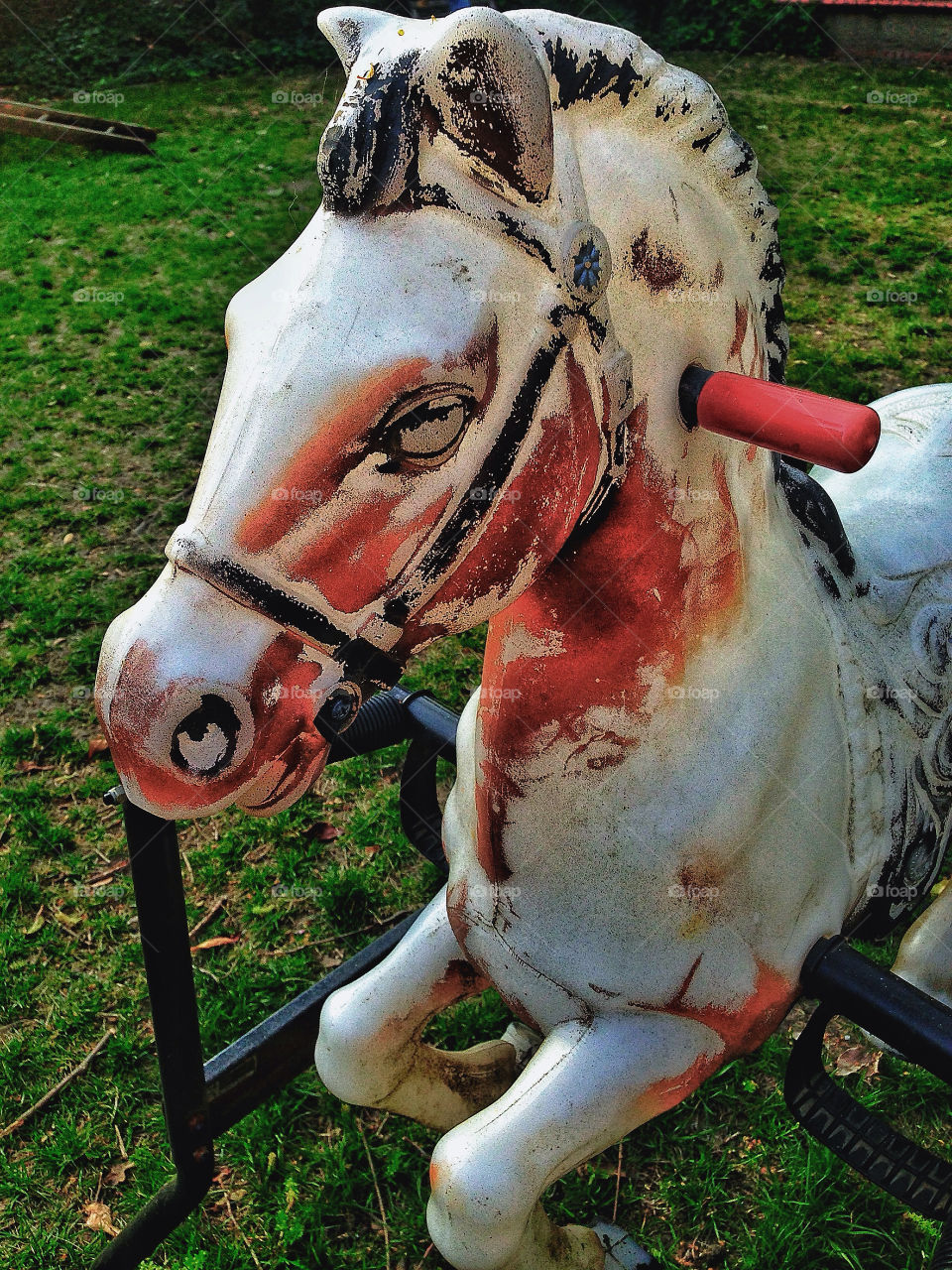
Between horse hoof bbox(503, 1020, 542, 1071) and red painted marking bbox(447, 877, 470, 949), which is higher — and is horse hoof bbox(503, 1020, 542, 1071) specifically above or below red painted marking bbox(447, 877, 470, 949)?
below

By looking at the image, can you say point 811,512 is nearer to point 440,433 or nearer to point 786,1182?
point 440,433

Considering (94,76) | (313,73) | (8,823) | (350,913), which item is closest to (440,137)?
(350,913)

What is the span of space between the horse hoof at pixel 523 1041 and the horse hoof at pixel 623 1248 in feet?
0.99

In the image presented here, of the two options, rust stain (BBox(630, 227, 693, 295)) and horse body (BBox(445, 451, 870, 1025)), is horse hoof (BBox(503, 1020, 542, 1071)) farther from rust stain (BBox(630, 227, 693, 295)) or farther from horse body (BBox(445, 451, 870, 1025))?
rust stain (BBox(630, 227, 693, 295))

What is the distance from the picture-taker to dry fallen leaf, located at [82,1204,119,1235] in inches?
83.5

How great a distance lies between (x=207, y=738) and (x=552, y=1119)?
626 millimetres

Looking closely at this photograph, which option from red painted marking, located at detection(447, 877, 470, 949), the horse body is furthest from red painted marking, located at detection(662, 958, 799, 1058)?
red painted marking, located at detection(447, 877, 470, 949)

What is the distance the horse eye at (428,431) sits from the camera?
91 cm

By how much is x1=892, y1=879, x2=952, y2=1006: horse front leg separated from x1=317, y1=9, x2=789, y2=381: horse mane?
1.36m

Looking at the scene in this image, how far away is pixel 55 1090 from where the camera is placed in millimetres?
2355

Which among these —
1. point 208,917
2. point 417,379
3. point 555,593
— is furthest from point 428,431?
point 208,917

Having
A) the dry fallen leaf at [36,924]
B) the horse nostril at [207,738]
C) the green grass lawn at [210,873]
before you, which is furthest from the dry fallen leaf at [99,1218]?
the horse nostril at [207,738]

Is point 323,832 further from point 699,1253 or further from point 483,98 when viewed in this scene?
point 483,98

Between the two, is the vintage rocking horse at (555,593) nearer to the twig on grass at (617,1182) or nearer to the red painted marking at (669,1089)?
the red painted marking at (669,1089)
